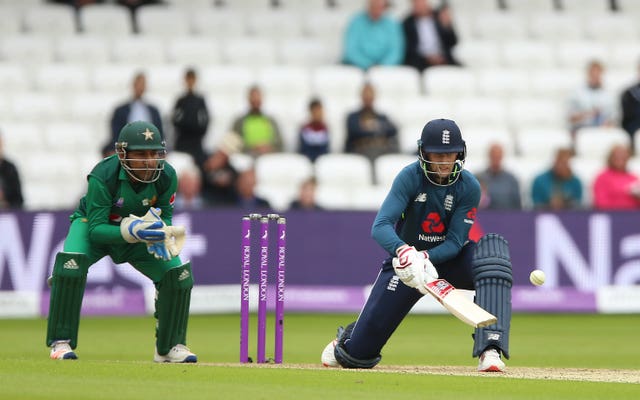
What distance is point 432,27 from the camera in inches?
672

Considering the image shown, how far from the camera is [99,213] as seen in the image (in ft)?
29.5

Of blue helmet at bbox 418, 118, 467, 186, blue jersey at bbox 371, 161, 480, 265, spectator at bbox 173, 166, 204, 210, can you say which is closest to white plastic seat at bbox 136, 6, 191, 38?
spectator at bbox 173, 166, 204, 210

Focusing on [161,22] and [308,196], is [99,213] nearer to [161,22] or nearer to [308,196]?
[308,196]

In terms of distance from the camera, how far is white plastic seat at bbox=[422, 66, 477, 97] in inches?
663

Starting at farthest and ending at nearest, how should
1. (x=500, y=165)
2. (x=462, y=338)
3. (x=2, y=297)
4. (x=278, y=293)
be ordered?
(x=500, y=165) < (x=2, y=297) < (x=462, y=338) < (x=278, y=293)

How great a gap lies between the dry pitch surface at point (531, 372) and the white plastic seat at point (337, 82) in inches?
295

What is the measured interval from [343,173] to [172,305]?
636 cm

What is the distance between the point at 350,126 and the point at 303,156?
26.0 inches

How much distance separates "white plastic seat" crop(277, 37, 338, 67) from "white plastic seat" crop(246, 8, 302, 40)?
0.12 meters

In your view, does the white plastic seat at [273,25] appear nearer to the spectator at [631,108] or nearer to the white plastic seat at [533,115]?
the white plastic seat at [533,115]

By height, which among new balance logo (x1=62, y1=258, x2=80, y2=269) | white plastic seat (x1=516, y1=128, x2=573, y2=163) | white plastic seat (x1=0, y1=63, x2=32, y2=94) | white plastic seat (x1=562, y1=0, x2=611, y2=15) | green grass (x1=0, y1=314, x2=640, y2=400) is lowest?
green grass (x1=0, y1=314, x2=640, y2=400)

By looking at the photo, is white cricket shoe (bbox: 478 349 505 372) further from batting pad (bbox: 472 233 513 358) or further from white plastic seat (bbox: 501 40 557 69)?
white plastic seat (bbox: 501 40 557 69)

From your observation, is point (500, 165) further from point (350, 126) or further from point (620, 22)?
point (620, 22)

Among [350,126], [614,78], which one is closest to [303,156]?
[350,126]
